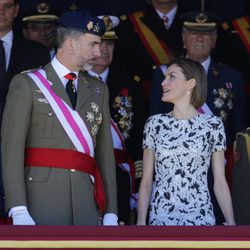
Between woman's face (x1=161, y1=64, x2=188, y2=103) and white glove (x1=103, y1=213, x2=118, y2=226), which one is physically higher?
woman's face (x1=161, y1=64, x2=188, y2=103)

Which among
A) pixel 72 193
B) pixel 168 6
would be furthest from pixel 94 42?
pixel 168 6

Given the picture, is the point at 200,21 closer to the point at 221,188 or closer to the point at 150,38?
the point at 150,38

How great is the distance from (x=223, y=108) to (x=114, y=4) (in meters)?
1.64

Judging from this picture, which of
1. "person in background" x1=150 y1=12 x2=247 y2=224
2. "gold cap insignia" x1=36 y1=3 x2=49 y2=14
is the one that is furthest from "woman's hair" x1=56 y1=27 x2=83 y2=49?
"gold cap insignia" x1=36 y1=3 x2=49 y2=14

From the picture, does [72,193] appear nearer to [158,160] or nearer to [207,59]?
[158,160]

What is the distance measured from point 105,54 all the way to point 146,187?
5.46 ft

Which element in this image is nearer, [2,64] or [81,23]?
[81,23]

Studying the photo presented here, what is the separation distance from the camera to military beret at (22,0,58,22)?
8.55m

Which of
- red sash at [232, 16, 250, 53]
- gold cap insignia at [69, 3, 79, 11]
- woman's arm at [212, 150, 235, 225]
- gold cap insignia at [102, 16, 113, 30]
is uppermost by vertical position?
gold cap insignia at [102, 16, 113, 30]

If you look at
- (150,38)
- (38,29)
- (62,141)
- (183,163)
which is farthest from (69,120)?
(150,38)

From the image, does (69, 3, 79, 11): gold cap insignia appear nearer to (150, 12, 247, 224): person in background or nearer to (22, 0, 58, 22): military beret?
(22, 0, 58, 22): military beret

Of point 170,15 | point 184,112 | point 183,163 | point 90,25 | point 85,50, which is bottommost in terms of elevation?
point 183,163

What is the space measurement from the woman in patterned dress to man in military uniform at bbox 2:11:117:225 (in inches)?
8.1

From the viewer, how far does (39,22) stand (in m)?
8.52
